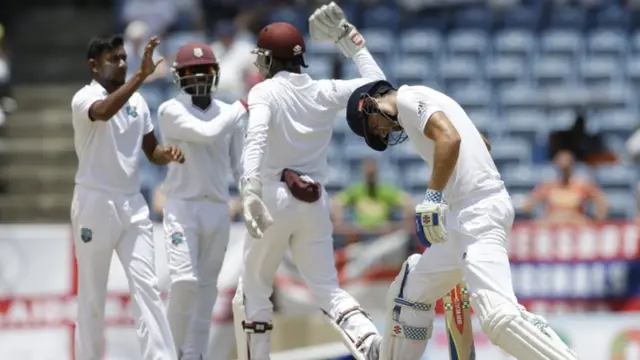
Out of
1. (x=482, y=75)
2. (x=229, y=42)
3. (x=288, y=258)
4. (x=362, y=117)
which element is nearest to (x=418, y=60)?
(x=482, y=75)

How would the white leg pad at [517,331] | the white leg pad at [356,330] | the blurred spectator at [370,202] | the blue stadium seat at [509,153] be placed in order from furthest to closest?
the blue stadium seat at [509,153]
the blurred spectator at [370,202]
the white leg pad at [356,330]
the white leg pad at [517,331]

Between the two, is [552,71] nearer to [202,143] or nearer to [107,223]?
[202,143]

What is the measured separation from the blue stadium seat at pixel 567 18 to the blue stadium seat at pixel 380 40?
186 centimetres

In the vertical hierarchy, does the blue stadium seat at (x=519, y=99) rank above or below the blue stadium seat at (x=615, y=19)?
below

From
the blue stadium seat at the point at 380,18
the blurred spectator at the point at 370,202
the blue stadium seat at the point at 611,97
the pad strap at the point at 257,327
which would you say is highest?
the blue stadium seat at the point at 380,18

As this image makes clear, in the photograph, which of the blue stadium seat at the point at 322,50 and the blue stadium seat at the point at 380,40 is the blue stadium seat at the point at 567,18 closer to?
the blue stadium seat at the point at 380,40

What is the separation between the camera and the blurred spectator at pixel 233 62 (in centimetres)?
1517

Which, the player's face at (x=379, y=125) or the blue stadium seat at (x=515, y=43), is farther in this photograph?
the blue stadium seat at (x=515, y=43)

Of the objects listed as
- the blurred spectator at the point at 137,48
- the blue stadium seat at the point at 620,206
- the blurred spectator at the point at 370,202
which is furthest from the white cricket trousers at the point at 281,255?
the blurred spectator at the point at 137,48

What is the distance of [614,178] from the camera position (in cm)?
1477

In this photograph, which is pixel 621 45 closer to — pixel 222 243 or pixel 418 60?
pixel 418 60

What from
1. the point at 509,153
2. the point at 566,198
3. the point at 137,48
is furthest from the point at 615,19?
the point at 137,48

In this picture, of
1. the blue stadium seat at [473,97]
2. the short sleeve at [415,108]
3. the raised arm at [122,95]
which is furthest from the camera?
the blue stadium seat at [473,97]

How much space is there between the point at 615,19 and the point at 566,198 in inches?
155
